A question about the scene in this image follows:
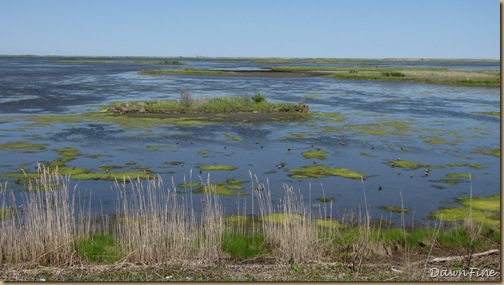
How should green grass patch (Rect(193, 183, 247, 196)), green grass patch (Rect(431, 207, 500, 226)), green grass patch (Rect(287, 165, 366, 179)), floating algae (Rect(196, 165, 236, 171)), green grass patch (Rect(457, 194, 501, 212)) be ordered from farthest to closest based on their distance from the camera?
floating algae (Rect(196, 165, 236, 171)), green grass patch (Rect(287, 165, 366, 179)), green grass patch (Rect(193, 183, 247, 196)), green grass patch (Rect(457, 194, 501, 212)), green grass patch (Rect(431, 207, 500, 226))

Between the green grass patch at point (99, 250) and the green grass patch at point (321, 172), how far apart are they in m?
8.38

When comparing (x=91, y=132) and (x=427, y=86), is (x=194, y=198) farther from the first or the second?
(x=427, y=86)

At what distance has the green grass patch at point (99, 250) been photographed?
9086 mm

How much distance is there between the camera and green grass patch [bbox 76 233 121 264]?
909 centimetres

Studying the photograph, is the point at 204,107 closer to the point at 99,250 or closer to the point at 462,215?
the point at 462,215

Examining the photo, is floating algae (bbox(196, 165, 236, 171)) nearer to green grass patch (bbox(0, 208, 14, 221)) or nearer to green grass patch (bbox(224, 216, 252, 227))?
green grass patch (bbox(224, 216, 252, 227))

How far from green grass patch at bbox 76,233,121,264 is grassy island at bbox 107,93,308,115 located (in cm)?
2303

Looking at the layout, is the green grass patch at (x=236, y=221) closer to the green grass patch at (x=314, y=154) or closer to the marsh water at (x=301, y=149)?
the marsh water at (x=301, y=149)

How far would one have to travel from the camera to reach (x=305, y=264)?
8.62 meters

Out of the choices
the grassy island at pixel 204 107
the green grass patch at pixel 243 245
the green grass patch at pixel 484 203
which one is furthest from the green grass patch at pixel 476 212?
the grassy island at pixel 204 107

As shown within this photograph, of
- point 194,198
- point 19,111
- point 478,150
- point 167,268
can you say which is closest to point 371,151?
point 478,150

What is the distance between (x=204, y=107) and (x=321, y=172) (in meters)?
16.9

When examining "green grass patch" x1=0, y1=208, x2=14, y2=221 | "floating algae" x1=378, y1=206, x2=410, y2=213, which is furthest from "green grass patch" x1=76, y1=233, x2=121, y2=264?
"floating algae" x1=378, y1=206, x2=410, y2=213

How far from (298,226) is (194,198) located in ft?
18.7
